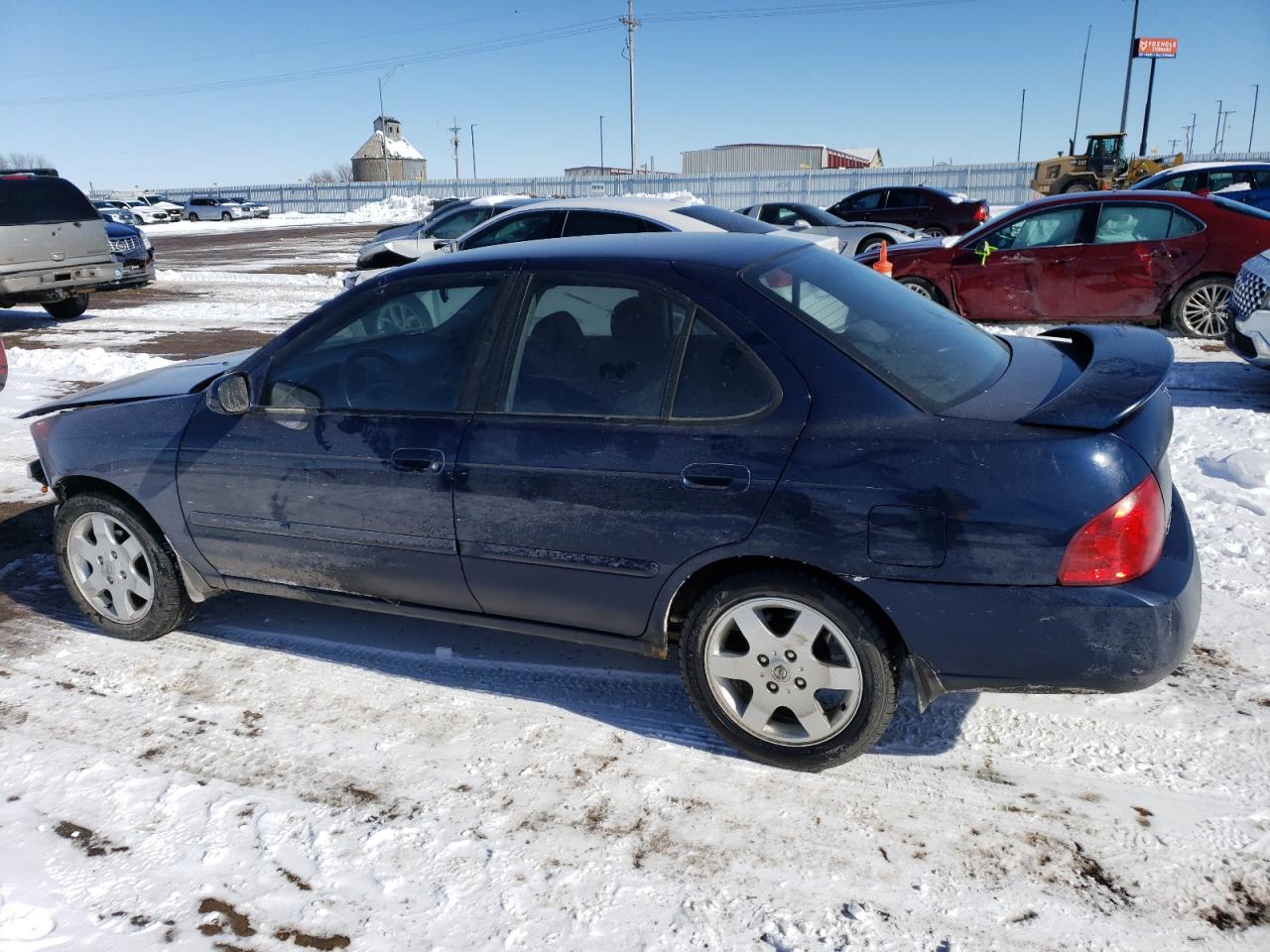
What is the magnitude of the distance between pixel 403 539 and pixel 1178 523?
8.47 ft

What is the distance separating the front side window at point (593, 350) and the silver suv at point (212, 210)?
50.9 m

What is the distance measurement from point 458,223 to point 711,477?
42.7ft

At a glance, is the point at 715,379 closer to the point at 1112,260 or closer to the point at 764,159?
the point at 1112,260

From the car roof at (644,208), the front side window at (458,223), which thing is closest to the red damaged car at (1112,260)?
the car roof at (644,208)

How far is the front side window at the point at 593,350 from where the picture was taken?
126 inches

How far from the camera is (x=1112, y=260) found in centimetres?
949

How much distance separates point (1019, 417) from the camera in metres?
2.83

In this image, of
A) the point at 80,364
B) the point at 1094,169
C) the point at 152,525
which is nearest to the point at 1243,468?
the point at 152,525

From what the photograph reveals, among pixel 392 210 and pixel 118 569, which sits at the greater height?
pixel 392 210

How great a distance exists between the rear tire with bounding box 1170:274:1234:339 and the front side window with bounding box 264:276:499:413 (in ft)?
27.3

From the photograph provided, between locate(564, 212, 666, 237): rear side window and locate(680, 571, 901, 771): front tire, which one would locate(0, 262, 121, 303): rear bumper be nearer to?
locate(564, 212, 666, 237): rear side window

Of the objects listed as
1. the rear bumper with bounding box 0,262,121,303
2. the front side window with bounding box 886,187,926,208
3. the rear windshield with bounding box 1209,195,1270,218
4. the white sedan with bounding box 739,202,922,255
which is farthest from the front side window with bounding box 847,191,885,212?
the rear bumper with bounding box 0,262,121,303

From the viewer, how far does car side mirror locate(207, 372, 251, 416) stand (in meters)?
3.76

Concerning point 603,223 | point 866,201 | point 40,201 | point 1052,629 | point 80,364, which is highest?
point 40,201
